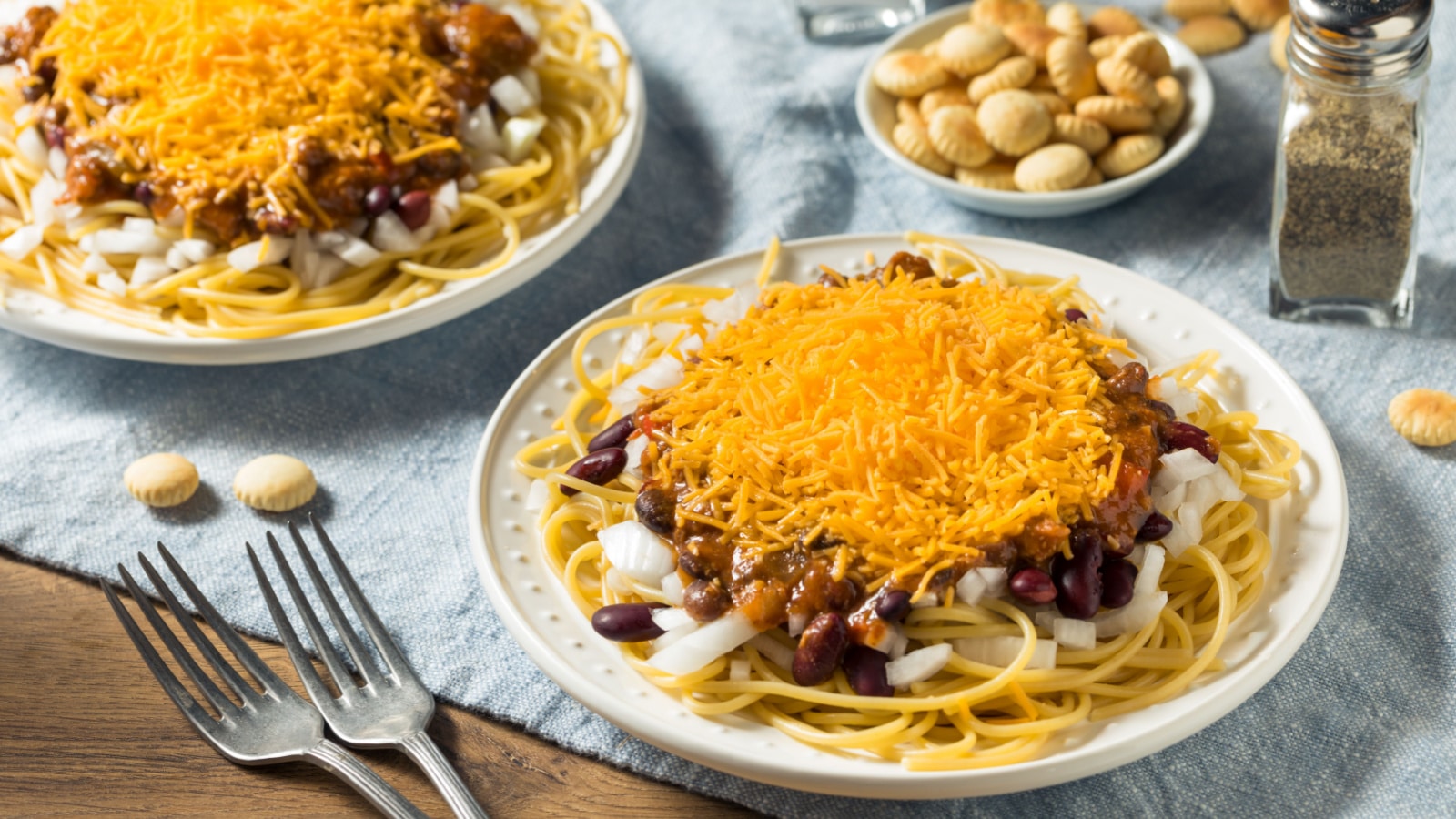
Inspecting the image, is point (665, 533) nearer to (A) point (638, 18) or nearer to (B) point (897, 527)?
(B) point (897, 527)

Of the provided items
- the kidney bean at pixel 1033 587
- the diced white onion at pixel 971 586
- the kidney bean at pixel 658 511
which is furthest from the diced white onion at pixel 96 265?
the kidney bean at pixel 1033 587

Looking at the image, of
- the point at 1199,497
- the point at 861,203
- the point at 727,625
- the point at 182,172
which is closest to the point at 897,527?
the point at 727,625

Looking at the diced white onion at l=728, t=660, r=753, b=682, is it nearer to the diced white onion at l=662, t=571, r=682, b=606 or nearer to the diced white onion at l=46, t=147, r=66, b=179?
the diced white onion at l=662, t=571, r=682, b=606

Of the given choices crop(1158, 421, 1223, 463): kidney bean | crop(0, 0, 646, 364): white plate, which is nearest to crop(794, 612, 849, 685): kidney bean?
crop(1158, 421, 1223, 463): kidney bean

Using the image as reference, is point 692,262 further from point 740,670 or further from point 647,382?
point 740,670

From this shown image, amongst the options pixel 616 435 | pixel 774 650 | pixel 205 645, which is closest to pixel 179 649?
pixel 205 645
